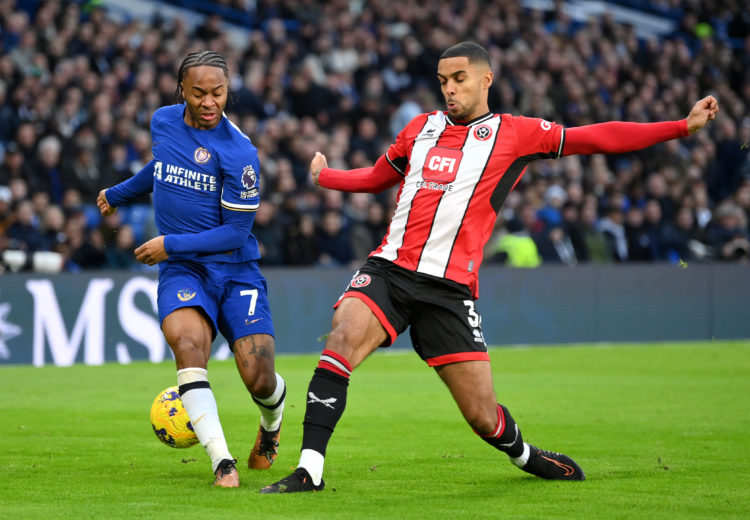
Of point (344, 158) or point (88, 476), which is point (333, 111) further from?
point (88, 476)

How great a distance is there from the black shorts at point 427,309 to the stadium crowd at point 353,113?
25.4ft

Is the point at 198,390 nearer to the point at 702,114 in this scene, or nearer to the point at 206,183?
the point at 206,183

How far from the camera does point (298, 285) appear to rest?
1625 cm

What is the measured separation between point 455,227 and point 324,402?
3.92ft

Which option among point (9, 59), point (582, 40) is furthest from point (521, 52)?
point (9, 59)

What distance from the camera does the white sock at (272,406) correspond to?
22.4ft

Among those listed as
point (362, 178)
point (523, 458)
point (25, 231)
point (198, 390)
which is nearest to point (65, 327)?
point (25, 231)

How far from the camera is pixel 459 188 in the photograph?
6234 millimetres

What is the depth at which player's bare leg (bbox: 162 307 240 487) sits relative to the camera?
6.22 m

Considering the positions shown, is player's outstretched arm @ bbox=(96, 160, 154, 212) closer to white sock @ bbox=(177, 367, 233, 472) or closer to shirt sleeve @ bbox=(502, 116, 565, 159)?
white sock @ bbox=(177, 367, 233, 472)

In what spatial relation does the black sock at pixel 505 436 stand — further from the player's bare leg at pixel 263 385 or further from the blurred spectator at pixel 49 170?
the blurred spectator at pixel 49 170

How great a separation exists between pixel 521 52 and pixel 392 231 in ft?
58.5

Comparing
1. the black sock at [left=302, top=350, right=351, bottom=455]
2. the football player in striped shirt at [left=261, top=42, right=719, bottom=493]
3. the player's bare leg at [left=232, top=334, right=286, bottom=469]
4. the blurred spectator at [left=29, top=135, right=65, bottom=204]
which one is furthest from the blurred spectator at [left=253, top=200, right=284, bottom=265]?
the black sock at [left=302, top=350, right=351, bottom=455]

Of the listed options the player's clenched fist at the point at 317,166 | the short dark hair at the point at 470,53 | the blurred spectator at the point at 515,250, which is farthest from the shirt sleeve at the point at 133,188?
the blurred spectator at the point at 515,250
